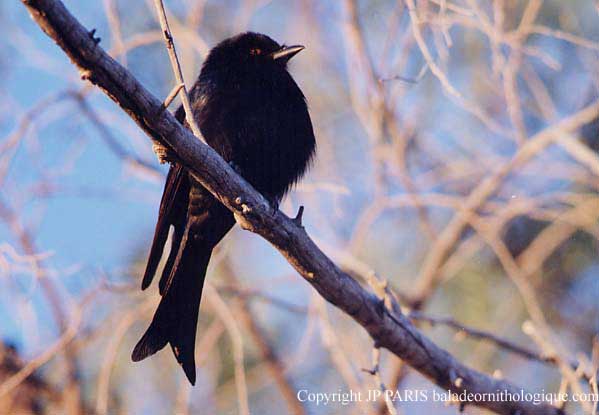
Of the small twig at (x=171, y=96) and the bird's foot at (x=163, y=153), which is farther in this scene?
the bird's foot at (x=163, y=153)

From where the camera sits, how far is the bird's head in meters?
3.54

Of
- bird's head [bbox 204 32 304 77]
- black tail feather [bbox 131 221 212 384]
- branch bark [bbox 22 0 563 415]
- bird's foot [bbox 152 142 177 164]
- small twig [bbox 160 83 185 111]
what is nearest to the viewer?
branch bark [bbox 22 0 563 415]

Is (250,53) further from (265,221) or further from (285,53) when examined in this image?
(265,221)

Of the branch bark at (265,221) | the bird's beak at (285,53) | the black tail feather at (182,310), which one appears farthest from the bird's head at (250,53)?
the branch bark at (265,221)

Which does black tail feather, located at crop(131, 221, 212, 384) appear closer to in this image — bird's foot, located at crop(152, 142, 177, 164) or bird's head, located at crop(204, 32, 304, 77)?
bird's head, located at crop(204, 32, 304, 77)

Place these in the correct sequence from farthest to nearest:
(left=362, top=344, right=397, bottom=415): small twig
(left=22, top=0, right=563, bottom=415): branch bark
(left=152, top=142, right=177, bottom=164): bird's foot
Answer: (left=362, top=344, right=397, bottom=415): small twig < (left=152, top=142, right=177, bottom=164): bird's foot < (left=22, top=0, right=563, bottom=415): branch bark

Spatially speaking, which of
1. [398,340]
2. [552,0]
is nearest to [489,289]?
[552,0]

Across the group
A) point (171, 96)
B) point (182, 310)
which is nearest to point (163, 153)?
point (171, 96)

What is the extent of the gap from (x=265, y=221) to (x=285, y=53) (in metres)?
1.17

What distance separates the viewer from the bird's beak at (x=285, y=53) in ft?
11.7

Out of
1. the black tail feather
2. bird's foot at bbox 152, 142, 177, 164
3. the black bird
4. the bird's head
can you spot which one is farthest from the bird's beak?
bird's foot at bbox 152, 142, 177, 164

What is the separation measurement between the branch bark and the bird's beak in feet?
3.59

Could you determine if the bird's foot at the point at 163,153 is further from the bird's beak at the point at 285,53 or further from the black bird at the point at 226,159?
the bird's beak at the point at 285,53

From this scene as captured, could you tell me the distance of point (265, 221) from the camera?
105 inches
